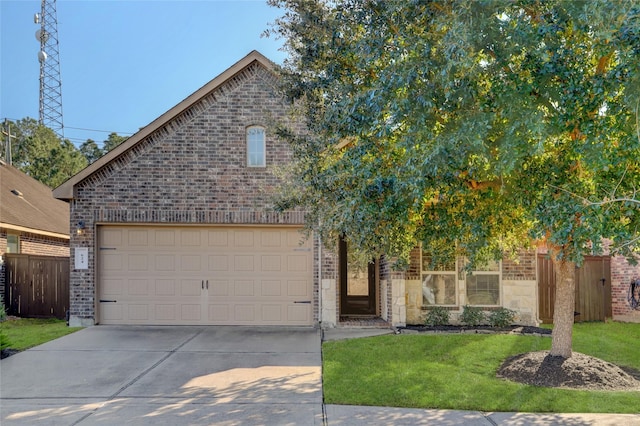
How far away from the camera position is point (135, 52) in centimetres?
3247

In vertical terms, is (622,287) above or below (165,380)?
above

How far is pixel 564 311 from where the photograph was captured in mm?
7418

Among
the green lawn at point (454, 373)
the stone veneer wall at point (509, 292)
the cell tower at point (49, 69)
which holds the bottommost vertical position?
the green lawn at point (454, 373)

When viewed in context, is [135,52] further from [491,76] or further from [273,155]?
[491,76]

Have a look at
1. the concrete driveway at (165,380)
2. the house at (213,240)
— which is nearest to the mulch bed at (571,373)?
the concrete driveway at (165,380)

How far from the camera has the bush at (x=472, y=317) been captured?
35.8ft

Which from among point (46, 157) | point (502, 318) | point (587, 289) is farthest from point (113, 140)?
point (587, 289)

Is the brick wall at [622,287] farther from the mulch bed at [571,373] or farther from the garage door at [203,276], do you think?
the garage door at [203,276]

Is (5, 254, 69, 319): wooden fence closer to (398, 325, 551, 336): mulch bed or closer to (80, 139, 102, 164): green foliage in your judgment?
(398, 325, 551, 336): mulch bed

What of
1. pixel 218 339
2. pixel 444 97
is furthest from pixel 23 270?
pixel 444 97

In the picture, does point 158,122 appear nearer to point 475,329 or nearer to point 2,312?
point 2,312

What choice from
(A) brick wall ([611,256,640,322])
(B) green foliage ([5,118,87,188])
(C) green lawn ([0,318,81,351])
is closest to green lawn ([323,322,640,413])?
(A) brick wall ([611,256,640,322])

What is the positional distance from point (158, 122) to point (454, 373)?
27.1ft

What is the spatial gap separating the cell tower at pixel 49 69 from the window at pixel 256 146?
21230 mm
